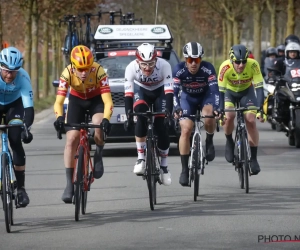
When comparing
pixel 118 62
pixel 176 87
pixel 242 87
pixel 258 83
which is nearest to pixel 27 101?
pixel 176 87

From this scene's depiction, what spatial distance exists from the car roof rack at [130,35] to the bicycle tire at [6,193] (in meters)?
10.7

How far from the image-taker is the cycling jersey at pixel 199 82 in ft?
39.0

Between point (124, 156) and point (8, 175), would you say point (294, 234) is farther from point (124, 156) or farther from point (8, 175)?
point (124, 156)

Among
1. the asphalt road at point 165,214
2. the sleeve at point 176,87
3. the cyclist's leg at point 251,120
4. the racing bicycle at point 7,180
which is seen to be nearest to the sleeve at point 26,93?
the racing bicycle at point 7,180

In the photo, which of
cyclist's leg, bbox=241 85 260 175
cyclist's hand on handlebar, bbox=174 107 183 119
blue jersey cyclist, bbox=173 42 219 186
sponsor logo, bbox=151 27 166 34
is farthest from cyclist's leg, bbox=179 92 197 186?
sponsor logo, bbox=151 27 166 34

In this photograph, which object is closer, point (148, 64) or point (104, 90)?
point (104, 90)

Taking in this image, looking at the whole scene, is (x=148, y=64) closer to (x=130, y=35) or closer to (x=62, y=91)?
(x=62, y=91)

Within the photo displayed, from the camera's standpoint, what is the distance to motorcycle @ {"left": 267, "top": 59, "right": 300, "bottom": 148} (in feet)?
62.4

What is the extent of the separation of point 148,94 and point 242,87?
176cm

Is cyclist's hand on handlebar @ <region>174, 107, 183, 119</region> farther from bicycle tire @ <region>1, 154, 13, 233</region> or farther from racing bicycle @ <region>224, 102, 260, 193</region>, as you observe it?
bicycle tire @ <region>1, 154, 13, 233</region>

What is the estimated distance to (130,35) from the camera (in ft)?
67.2

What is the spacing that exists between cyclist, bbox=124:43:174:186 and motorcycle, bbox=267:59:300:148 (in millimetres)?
7513

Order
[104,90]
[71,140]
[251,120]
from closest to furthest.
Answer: [71,140] < [104,90] < [251,120]

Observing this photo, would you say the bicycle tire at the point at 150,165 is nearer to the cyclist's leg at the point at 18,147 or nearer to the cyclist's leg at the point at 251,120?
the cyclist's leg at the point at 18,147
